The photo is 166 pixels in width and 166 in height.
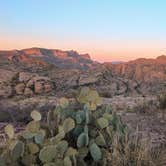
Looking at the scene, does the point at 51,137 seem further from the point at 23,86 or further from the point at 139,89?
the point at 139,89

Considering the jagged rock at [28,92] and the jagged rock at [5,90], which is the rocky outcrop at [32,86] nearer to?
the jagged rock at [28,92]

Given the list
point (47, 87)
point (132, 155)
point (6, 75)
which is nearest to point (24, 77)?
point (6, 75)

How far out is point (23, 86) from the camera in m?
27.2

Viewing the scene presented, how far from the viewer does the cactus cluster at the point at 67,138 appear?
5793 millimetres

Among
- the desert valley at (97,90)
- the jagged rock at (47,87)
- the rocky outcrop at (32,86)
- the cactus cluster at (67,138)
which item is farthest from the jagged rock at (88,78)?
the cactus cluster at (67,138)

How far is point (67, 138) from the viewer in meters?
6.39

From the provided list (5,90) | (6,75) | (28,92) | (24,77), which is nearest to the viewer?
(28,92)

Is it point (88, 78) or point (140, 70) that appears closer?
point (88, 78)

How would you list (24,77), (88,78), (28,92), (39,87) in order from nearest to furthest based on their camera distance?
(28,92) → (39,87) → (24,77) → (88,78)

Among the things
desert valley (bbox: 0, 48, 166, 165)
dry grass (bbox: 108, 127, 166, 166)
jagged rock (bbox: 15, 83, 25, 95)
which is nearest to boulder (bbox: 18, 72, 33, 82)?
desert valley (bbox: 0, 48, 166, 165)

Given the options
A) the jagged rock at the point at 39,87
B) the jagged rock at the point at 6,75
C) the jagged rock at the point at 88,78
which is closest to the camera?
the jagged rock at the point at 39,87

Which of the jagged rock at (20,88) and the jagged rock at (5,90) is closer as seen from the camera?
the jagged rock at (5,90)

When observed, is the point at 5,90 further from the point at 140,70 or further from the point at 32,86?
the point at 140,70

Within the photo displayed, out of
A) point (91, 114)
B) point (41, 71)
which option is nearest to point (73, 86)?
point (41, 71)
